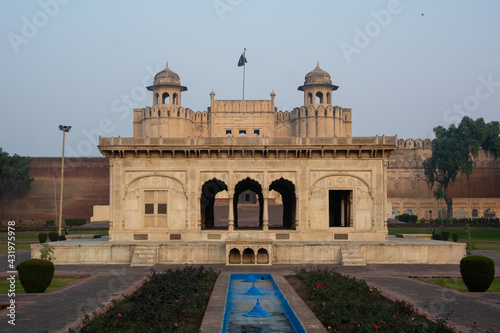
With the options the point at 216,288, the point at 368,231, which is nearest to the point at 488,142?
the point at 368,231

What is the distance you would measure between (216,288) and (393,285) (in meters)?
5.42

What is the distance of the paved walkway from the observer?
10.7m

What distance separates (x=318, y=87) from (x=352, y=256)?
43.1 metres

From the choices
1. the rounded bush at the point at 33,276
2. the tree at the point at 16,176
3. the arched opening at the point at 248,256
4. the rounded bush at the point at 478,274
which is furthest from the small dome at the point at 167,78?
the rounded bush at the point at 478,274

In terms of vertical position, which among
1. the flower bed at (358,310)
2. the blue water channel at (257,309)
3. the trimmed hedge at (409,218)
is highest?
the trimmed hedge at (409,218)

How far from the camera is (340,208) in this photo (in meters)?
29.1

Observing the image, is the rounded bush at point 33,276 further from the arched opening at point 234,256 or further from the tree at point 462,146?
the tree at point 462,146

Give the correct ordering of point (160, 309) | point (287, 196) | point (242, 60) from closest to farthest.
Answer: point (160, 309) < point (287, 196) < point (242, 60)

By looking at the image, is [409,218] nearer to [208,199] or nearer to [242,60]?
[242,60]

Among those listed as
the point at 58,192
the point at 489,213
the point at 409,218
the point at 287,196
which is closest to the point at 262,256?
the point at 287,196

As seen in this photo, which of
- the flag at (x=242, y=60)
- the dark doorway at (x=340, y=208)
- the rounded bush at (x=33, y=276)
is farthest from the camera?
the flag at (x=242, y=60)

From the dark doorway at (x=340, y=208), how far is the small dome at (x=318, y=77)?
34.6 metres

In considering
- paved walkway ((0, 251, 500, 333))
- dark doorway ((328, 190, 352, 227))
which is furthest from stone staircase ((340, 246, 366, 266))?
dark doorway ((328, 190, 352, 227))

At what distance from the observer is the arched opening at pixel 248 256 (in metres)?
21.9
